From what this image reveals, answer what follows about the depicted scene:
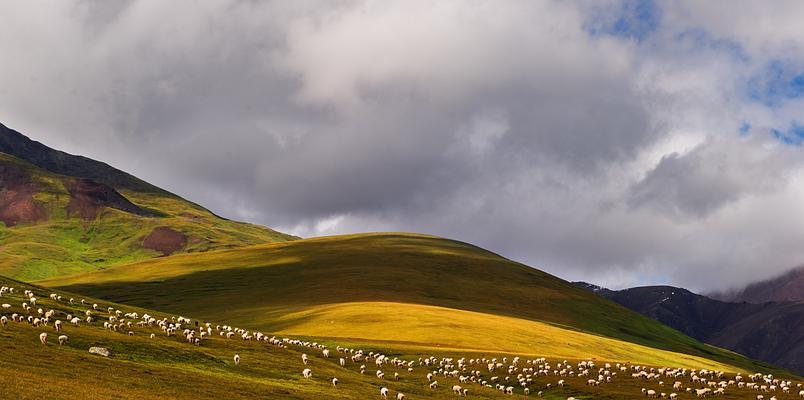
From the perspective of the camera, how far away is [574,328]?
185 metres

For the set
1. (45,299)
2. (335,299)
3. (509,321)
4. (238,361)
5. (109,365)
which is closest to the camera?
(109,365)

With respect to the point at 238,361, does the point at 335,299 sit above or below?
above

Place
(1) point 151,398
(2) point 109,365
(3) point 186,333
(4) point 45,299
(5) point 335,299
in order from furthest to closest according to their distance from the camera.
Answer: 1. (5) point 335,299
2. (4) point 45,299
3. (3) point 186,333
4. (2) point 109,365
5. (1) point 151,398

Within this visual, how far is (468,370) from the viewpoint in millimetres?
91750

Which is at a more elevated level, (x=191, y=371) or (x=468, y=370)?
(x=468, y=370)

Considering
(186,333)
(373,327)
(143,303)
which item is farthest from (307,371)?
(143,303)

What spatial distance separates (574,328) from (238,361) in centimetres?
13533

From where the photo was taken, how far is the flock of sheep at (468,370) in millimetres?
73875

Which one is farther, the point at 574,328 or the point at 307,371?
the point at 574,328

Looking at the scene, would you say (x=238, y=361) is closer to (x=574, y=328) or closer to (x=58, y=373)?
(x=58, y=373)

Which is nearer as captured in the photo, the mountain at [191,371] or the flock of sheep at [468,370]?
the mountain at [191,371]

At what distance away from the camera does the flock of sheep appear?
73875 millimetres

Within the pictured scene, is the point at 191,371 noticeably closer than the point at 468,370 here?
Yes

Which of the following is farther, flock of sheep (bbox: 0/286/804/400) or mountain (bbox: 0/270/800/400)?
flock of sheep (bbox: 0/286/804/400)
